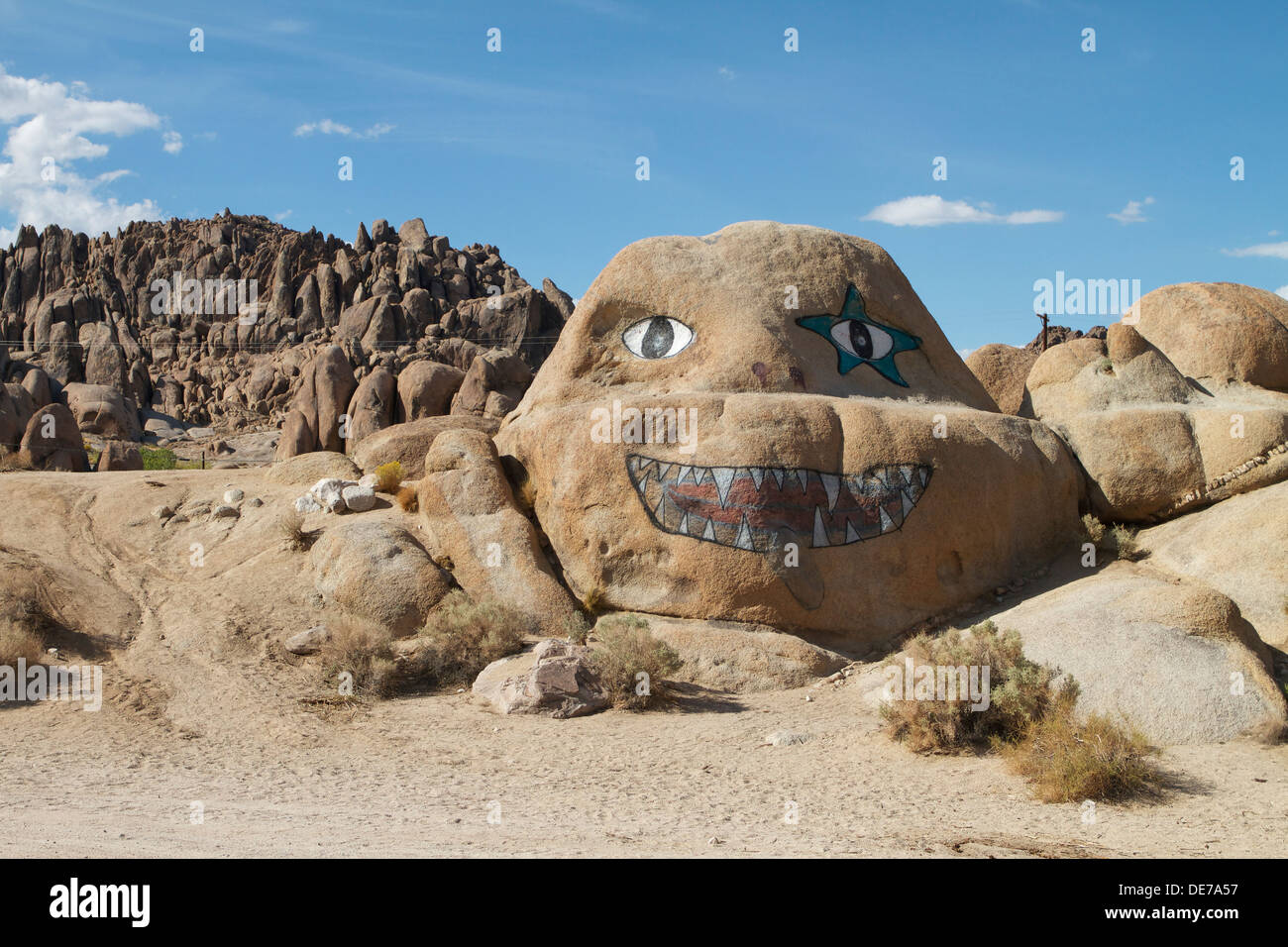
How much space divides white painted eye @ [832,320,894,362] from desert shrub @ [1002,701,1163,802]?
623 centimetres

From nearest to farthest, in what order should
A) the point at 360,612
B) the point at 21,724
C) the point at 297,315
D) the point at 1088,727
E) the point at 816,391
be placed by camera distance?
1. the point at 1088,727
2. the point at 21,724
3. the point at 360,612
4. the point at 816,391
5. the point at 297,315

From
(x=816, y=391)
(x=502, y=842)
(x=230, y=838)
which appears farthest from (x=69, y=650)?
(x=816, y=391)

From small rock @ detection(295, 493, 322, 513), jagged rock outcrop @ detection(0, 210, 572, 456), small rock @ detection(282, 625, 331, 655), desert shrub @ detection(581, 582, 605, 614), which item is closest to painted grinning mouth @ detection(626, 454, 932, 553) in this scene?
desert shrub @ detection(581, 582, 605, 614)

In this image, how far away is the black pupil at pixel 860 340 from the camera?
1247 centimetres

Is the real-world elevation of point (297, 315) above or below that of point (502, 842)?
above

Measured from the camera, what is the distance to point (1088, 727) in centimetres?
694

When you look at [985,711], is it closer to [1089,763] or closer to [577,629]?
[1089,763]

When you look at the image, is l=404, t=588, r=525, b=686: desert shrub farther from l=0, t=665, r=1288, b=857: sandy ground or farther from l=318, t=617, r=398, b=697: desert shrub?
l=0, t=665, r=1288, b=857: sandy ground

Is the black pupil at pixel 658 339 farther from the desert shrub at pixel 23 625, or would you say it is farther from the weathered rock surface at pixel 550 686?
the desert shrub at pixel 23 625

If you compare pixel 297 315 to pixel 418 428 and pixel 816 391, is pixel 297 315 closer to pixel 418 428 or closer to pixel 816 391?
pixel 418 428

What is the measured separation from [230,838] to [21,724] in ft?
13.9

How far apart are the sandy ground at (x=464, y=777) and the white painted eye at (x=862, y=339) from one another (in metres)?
4.52

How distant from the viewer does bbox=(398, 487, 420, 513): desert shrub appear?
491 inches

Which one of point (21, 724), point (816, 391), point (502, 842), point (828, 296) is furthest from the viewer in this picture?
point (828, 296)
